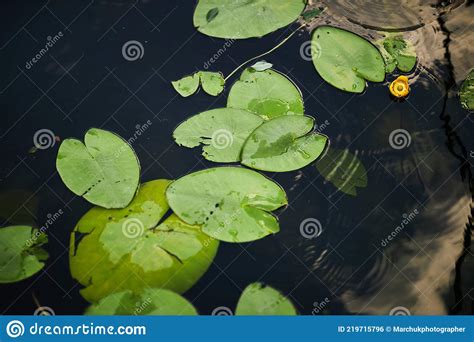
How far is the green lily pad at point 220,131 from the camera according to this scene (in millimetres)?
2676

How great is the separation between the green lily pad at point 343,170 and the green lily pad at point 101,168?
923 mm

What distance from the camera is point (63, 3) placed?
9.49 feet

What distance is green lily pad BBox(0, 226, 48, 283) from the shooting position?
2621mm

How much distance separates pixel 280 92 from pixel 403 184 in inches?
30.1

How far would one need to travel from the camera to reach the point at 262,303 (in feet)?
8.59

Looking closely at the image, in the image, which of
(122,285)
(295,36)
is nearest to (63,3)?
(295,36)

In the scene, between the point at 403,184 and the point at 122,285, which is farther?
the point at 403,184

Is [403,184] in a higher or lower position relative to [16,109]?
higher

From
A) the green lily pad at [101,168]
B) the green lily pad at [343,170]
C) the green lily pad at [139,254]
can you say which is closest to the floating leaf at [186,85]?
the green lily pad at [101,168]

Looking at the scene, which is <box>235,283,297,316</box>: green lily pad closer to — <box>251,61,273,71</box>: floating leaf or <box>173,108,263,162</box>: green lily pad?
<box>173,108,263,162</box>: green lily pad

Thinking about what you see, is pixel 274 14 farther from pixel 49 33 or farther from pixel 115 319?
pixel 115 319

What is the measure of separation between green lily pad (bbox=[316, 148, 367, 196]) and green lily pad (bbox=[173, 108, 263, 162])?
39 cm

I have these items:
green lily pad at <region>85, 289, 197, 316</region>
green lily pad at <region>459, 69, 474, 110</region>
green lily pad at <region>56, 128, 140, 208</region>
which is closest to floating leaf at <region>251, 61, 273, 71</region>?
green lily pad at <region>56, 128, 140, 208</region>

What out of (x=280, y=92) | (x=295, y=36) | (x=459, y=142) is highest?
(x=459, y=142)
